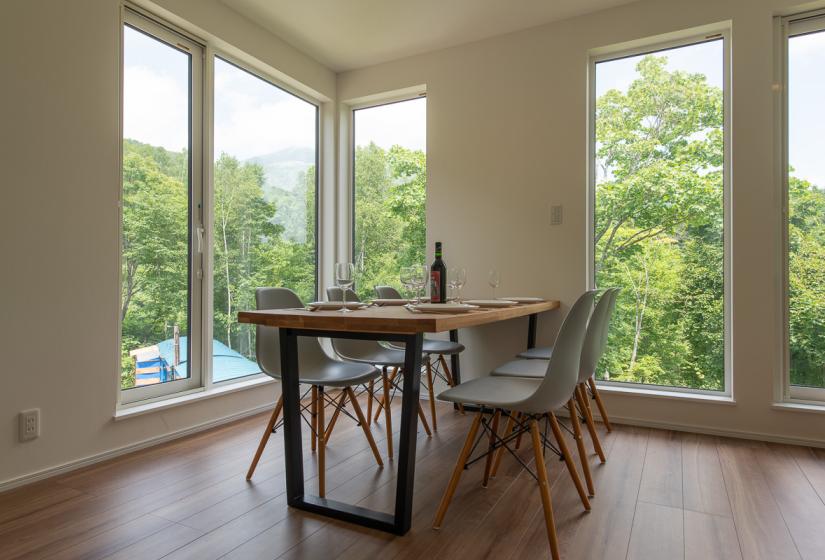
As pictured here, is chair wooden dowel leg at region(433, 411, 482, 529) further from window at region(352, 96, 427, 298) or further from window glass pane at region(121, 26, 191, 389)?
window at region(352, 96, 427, 298)

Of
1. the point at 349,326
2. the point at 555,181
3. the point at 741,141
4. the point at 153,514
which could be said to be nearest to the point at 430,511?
the point at 349,326

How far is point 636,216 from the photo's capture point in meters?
3.34

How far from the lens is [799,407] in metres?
2.80

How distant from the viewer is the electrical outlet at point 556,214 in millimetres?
3422

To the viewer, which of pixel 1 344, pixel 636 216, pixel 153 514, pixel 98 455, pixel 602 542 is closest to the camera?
pixel 602 542

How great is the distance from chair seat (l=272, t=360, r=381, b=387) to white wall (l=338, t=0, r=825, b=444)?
57.5 inches

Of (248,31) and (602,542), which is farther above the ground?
(248,31)

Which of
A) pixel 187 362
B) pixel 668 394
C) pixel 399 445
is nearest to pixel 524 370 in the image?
pixel 399 445

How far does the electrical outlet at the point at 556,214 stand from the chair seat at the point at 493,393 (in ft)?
5.36

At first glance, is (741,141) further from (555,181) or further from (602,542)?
(602,542)

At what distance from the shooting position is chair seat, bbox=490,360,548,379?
2331 millimetres

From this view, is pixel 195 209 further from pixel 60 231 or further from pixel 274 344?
pixel 274 344

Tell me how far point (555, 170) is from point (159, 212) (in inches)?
99.4

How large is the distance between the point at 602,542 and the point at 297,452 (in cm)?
115
